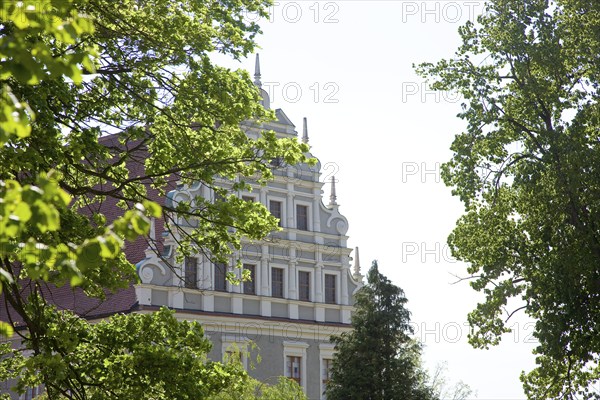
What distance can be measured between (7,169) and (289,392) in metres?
15.7

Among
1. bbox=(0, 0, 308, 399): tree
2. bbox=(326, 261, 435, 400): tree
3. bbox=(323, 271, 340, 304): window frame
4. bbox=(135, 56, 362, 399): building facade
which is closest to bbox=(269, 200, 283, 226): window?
bbox=(135, 56, 362, 399): building facade

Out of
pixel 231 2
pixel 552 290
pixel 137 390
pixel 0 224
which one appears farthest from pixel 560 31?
pixel 0 224

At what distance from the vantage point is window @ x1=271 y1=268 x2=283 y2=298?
127 ft

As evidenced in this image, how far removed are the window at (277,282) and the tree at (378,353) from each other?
5.67 meters

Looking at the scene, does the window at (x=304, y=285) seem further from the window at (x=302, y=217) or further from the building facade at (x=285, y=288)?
the window at (x=302, y=217)

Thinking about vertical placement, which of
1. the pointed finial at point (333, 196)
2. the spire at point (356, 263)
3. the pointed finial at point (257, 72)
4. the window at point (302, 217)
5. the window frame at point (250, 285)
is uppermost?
the pointed finial at point (257, 72)

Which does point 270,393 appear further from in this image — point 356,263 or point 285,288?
point 356,263

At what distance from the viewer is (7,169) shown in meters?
10.5

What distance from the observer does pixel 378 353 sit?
32500 millimetres

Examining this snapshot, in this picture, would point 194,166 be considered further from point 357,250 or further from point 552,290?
point 357,250

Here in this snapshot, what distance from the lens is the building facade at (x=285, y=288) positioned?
36.4 meters

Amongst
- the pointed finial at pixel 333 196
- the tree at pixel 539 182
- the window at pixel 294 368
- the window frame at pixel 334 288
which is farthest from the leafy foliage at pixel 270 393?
the pointed finial at pixel 333 196

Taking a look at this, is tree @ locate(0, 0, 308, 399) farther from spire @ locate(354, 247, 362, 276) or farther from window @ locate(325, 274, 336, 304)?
spire @ locate(354, 247, 362, 276)

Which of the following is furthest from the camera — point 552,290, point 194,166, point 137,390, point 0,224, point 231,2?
point 552,290
